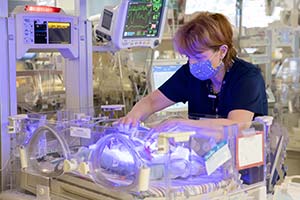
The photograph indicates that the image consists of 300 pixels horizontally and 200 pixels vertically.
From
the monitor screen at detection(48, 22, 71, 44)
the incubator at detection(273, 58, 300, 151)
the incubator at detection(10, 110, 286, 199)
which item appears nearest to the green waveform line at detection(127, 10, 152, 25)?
the monitor screen at detection(48, 22, 71, 44)

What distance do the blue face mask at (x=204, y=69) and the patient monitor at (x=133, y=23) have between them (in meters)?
0.54

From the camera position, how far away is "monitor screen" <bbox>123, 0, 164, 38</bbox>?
7.97 ft

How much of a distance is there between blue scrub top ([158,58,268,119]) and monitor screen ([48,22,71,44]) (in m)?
0.52

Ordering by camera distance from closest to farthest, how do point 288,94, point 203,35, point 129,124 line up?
point 129,124, point 203,35, point 288,94

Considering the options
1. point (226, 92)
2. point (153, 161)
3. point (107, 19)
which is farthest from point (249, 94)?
point (107, 19)

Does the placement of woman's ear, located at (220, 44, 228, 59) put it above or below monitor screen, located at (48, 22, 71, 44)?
below

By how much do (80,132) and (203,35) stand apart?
629 millimetres

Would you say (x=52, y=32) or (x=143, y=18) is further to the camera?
(x=143, y=18)

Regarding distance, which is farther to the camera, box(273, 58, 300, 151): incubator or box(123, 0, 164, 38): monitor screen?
box(273, 58, 300, 151): incubator

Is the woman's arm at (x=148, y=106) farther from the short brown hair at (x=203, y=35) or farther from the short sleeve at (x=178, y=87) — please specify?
the short brown hair at (x=203, y=35)

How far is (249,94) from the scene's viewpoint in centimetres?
193

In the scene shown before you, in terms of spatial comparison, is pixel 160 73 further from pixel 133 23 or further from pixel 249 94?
pixel 249 94

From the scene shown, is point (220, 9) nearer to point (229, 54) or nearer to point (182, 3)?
point (182, 3)

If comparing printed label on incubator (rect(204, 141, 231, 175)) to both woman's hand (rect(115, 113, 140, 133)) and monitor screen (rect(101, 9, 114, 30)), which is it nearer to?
woman's hand (rect(115, 113, 140, 133))
